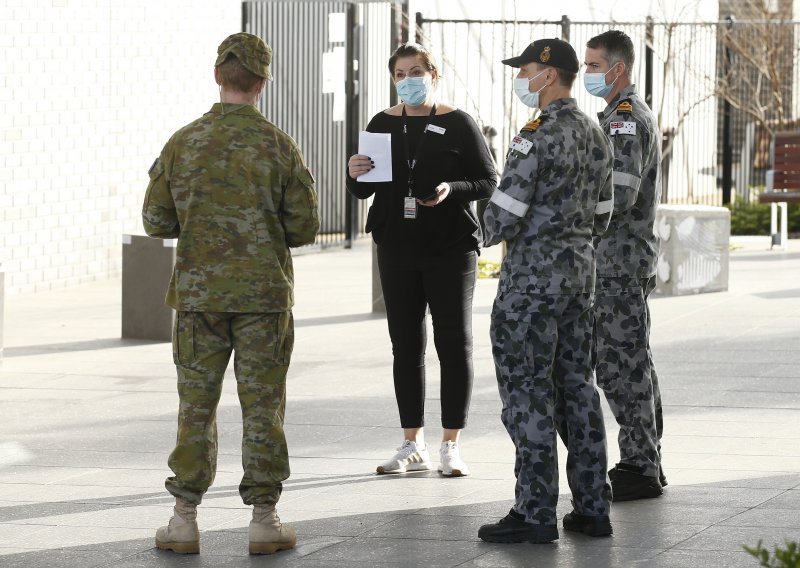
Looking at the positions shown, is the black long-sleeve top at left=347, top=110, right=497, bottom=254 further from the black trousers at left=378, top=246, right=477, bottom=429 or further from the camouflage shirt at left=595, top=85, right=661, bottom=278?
the camouflage shirt at left=595, top=85, right=661, bottom=278

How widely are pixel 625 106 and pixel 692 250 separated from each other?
25.0 feet

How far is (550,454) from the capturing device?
6098 mm

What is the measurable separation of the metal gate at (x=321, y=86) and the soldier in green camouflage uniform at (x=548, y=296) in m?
12.6

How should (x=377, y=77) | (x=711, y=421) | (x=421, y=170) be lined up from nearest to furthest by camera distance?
(x=421, y=170) < (x=711, y=421) < (x=377, y=77)

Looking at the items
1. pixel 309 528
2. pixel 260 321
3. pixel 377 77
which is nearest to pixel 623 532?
pixel 309 528

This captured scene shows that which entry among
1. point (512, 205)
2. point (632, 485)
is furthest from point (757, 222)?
point (512, 205)

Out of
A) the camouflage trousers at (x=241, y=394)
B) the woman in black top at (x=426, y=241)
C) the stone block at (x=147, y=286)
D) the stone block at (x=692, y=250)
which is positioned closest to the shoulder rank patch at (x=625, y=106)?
the woman in black top at (x=426, y=241)

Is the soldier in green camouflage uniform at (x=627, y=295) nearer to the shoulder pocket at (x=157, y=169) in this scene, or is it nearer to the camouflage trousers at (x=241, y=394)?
the camouflage trousers at (x=241, y=394)

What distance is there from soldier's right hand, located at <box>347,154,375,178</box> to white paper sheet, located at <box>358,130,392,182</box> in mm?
18

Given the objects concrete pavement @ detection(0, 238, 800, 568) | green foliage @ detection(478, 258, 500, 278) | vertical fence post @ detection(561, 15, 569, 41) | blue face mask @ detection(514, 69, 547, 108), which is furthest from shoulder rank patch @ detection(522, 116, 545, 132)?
vertical fence post @ detection(561, 15, 569, 41)

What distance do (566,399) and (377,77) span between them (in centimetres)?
1483

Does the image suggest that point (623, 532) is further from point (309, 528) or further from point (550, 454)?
point (309, 528)

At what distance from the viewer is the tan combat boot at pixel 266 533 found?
5.98m

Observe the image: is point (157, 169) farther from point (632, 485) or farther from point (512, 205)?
point (632, 485)
